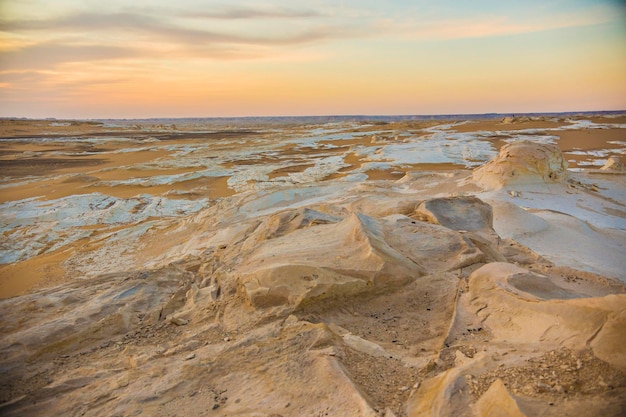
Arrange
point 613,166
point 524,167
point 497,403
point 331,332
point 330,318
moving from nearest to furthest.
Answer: point 497,403
point 331,332
point 330,318
point 524,167
point 613,166

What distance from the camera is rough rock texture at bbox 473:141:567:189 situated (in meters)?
11.9

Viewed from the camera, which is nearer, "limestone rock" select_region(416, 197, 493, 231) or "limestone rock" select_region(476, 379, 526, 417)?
"limestone rock" select_region(476, 379, 526, 417)

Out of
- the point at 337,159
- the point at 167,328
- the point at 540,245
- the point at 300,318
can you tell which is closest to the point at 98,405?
the point at 167,328

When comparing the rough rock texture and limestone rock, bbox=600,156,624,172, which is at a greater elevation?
the rough rock texture

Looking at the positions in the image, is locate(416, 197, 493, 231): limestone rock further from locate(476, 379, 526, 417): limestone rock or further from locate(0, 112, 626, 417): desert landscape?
locate(476, 379, 526, 417): limestone rock

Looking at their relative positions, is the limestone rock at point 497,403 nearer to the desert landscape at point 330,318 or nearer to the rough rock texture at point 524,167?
the desert landscape at point 330,318

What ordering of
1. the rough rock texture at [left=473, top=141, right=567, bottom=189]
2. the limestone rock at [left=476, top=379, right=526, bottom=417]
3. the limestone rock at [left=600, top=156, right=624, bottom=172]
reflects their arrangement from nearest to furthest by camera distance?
the limestone rock at [left=476, top=379, right=526, bottom=417] → the rough rock texture at [left=473, top=141, right=567, bottom=189] → the limestone rock at [left=600, top=156, right=624, bottom=172]

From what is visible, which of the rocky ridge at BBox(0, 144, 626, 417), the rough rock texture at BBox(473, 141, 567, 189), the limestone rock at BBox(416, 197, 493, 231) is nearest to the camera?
the rocky ridge at BBox(0, 144, 626, 417)

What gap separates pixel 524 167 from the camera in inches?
470

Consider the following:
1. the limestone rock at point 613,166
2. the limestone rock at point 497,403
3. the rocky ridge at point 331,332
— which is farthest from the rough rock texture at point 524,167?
the limestone rock at point 497,403

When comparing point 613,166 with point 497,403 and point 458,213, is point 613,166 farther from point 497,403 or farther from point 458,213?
point 497,403

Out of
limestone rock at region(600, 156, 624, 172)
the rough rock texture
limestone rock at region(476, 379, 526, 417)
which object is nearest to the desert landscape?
limestone rock at region(476, 379, 526, 417)

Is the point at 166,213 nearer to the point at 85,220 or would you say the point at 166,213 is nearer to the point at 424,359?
the point at 85,220

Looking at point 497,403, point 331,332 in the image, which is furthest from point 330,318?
point 497,403
